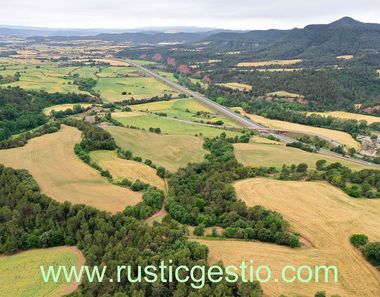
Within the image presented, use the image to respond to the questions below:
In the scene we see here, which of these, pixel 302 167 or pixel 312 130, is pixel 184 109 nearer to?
pixel 312 130

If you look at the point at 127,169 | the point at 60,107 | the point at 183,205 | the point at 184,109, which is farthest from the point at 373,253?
the point at 60,107

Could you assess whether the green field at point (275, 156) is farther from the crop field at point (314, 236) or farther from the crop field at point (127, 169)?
the crop field at point (127, 169)

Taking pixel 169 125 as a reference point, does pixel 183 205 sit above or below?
above

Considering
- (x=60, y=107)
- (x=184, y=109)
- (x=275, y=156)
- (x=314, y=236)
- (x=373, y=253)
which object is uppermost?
(x=373, y=253)

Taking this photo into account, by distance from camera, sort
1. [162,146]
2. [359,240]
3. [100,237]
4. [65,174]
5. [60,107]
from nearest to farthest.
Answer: [359,240] < [100,237] < [65,174] < [162,146] < [60,107]

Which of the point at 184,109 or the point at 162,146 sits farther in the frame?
the point at 184,109

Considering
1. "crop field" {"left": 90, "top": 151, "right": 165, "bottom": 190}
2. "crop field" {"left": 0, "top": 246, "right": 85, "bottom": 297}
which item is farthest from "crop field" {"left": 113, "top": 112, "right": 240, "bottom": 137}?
"crop field" {"left": 0, "top": 246, "right": 85, "bottom": 297}

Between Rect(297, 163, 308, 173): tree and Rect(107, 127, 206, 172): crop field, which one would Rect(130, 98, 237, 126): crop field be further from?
Rect(297, 163, 308, 173): tree

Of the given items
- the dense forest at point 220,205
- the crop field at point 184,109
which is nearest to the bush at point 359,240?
the dense forest at point 220,205
